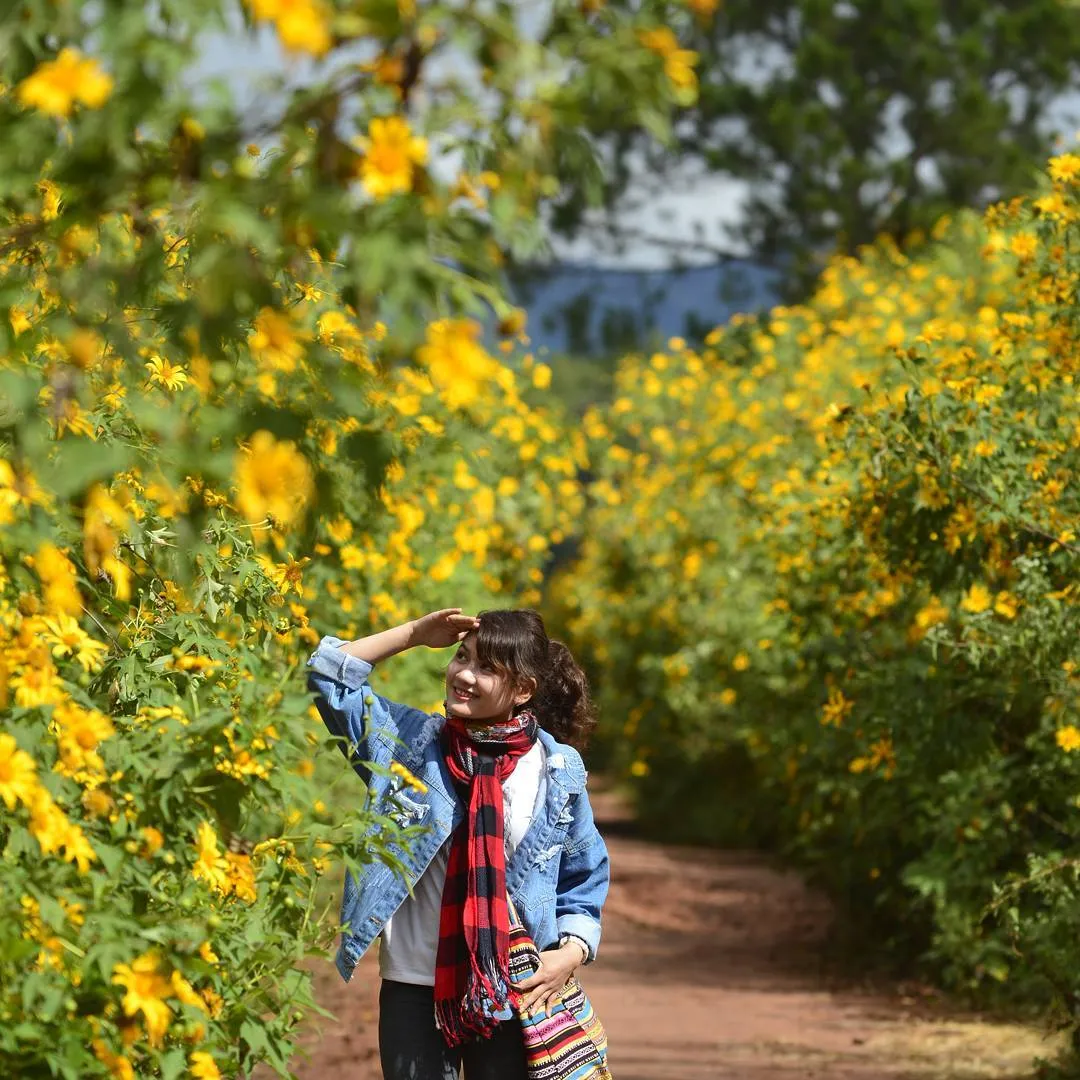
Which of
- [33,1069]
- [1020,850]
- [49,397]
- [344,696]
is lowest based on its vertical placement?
[1020,850]

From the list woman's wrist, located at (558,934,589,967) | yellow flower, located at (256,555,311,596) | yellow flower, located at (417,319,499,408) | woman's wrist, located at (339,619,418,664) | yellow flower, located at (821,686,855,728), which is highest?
yellow flower, located at (417,319,499,408)

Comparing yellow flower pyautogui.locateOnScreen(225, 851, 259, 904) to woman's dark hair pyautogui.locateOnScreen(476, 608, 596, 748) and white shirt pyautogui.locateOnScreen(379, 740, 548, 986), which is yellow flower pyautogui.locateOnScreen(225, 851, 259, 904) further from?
woman's dark hair pyautogui.locateOnScreen(476, 608, 596, 748)

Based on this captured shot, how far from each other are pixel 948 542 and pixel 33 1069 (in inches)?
131

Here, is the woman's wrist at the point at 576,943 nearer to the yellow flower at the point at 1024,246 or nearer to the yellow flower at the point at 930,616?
the yellow flower at the point at 1024,246

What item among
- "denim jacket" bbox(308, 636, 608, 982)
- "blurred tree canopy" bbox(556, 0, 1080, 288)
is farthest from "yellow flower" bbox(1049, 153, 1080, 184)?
"blurred tree canopy" bbox(556, 0, 1080, 288)

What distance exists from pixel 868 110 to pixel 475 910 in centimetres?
1626

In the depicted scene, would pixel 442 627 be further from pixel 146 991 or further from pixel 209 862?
pixel 146 991

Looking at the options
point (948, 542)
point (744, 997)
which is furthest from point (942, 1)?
point (948, 542)

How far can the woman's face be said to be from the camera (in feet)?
11.2

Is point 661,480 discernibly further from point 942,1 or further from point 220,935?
point 220,935

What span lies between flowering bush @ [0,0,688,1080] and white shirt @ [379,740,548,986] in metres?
0.36

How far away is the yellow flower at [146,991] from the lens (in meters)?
2.24

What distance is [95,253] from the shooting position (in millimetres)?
2965

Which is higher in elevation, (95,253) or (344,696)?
(95,253)
